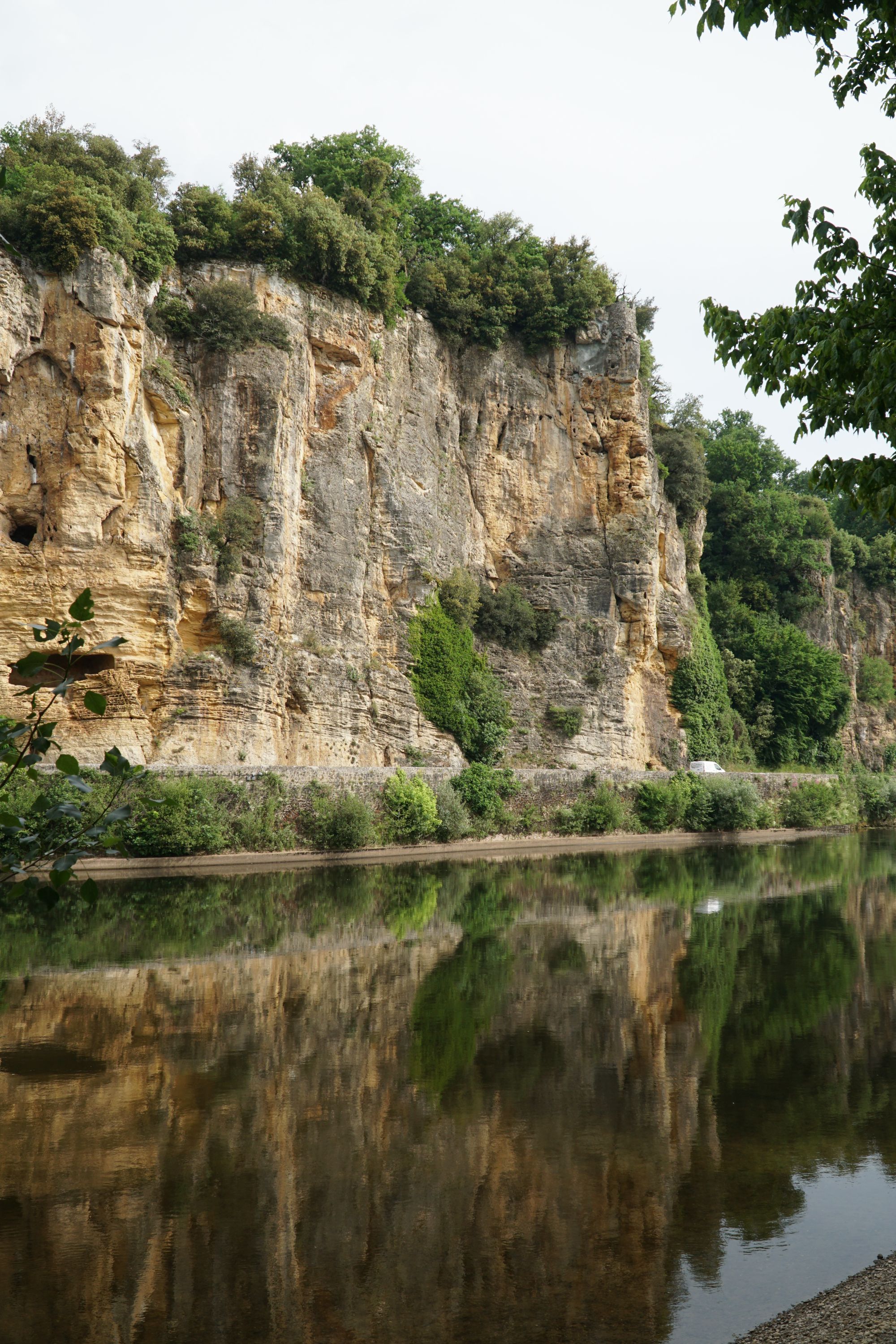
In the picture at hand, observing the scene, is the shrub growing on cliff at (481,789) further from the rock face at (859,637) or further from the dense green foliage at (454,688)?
the rock face at (859,637)

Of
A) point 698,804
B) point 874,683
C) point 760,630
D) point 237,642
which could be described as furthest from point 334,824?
point 874,683

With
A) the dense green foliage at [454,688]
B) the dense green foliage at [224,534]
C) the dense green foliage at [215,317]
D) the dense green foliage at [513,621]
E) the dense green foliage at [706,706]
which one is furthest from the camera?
the dense green foliage at [706,706]

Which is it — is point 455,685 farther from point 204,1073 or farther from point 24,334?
point 204,1073

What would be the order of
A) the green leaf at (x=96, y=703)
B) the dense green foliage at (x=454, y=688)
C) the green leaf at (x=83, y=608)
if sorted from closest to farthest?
the green leaf at (x=96, y=703)
the green leaf at (x=83, y=608)
the dense green foliage at (x=454, y=688)

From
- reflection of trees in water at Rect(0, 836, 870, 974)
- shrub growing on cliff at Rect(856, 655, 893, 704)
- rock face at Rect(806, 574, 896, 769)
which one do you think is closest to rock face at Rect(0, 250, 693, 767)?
reflection of trees in water at Rect(0, 836, 870, 974)

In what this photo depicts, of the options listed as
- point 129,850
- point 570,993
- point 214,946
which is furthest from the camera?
point 129,850

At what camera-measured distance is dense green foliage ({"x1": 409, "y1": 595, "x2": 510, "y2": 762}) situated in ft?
121

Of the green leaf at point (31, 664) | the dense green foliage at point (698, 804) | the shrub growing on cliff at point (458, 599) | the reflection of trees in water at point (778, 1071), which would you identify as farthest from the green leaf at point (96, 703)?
the dense green foliage at point (698, 804)

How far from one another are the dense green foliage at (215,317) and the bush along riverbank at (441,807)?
14842 mm

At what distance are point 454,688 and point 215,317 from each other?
15.7 meters

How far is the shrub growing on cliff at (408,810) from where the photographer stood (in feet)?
99.7

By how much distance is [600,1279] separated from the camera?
19.5 feet

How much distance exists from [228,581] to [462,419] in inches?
646

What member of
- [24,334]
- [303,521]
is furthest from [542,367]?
[24,334]
